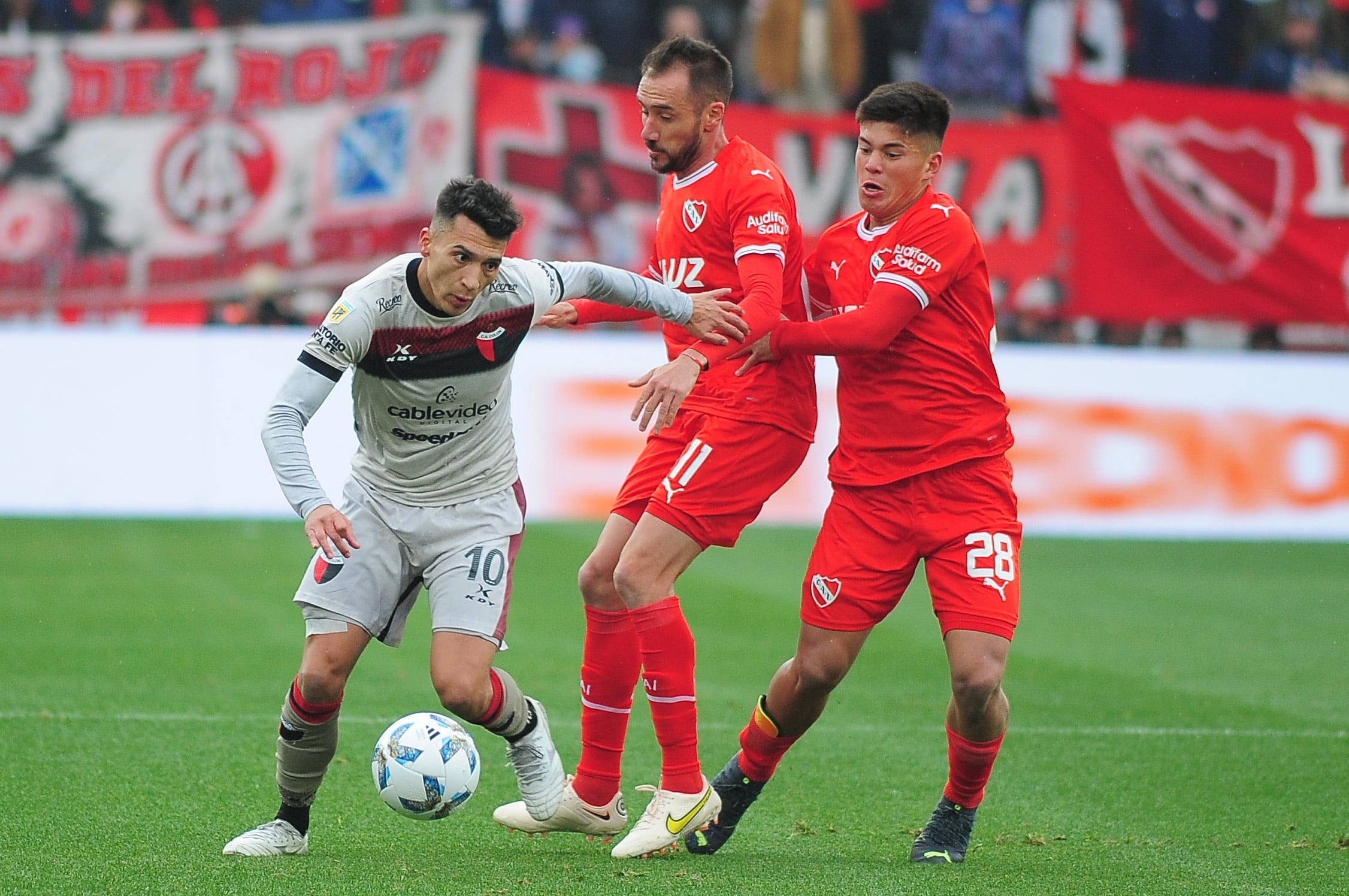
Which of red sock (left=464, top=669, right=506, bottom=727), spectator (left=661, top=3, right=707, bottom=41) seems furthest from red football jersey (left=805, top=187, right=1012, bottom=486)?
spectator (left=661, top=3, right=707, bottom=41)

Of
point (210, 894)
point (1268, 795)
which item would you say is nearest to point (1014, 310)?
point (1268, 795)

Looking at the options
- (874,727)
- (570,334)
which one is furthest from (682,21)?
(874,727)

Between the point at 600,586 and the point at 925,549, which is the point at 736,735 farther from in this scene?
the point at 925,549

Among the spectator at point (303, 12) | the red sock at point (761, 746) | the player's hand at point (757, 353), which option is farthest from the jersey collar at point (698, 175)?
the spectator at point (303, 12)

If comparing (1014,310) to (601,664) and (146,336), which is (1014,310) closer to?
(146,336)

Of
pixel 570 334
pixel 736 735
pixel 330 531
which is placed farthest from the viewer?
pixel 570 334

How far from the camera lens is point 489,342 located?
517cm

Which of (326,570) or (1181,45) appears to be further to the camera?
(1181,45)

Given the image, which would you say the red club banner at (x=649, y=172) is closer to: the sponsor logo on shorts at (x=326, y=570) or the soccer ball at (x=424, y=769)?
the sponsor logo on shorts at (x=326, y=570)

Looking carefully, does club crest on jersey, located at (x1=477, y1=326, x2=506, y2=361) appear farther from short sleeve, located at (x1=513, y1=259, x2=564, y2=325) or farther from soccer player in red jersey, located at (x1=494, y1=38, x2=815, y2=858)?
soccer player in red jersey, located at (x1=494, y1=38, x2=815, y2=858)

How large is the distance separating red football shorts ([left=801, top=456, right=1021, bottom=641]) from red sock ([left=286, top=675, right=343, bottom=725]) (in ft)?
4.74

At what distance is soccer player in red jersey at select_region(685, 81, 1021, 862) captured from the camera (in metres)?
5.11

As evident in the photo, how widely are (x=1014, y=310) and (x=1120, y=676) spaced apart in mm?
6796

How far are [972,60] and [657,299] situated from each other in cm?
1128
